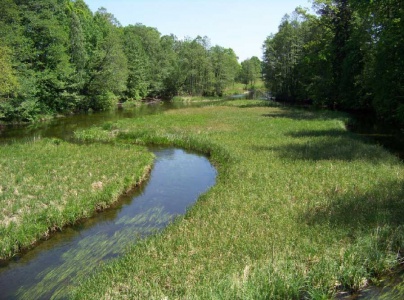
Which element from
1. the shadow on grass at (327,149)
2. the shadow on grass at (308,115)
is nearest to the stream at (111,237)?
the shadow on grass at (327,149)

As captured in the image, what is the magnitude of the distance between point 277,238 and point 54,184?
36.0 ft

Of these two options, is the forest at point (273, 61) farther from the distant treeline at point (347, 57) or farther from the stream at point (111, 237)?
the stream at point (111, 237)

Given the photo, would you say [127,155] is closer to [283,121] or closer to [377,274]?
[377,274]

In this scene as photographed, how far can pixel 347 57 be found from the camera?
47375 millimetres

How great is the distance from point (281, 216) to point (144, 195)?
822cm

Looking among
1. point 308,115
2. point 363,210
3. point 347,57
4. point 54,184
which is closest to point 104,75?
A: point 308,115

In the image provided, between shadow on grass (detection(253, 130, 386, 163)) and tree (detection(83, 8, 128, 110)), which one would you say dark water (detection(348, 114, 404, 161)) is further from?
tree (detection(83, 8, 128, 110))

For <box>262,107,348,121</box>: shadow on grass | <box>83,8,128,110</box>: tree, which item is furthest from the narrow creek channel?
<box>83,8,128,110</box>: tree

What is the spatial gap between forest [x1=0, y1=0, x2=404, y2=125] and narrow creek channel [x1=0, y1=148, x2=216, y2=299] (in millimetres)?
19879

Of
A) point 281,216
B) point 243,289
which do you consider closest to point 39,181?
point 281,216

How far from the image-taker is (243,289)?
6848 millimetres

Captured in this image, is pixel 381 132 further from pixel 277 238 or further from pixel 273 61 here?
pixel 273 61

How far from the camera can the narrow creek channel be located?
30.7 ft

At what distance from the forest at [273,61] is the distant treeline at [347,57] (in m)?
0.10
